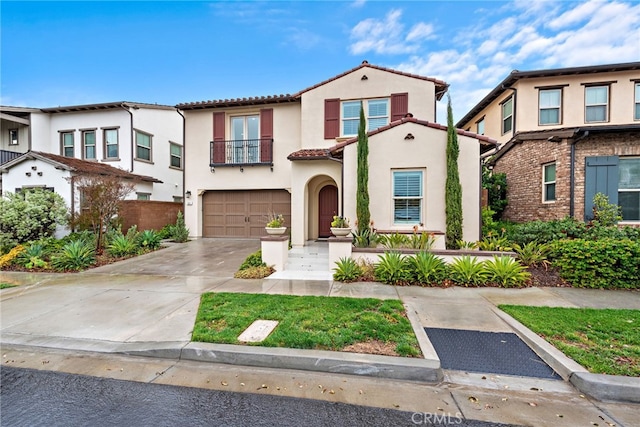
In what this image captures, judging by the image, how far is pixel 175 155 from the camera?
18906 millimetres

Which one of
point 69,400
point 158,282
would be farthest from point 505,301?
point 158,282

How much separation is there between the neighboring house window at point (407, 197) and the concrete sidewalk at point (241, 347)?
113 inches

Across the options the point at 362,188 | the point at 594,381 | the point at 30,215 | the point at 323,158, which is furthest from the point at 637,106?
the point at 30,215

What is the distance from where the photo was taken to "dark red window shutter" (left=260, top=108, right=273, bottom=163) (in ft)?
45.2

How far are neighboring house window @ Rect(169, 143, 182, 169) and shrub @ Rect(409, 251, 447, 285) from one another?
1705 centimetres

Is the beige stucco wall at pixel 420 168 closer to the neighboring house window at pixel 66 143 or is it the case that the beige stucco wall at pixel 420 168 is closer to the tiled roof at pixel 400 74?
the tiled roof at pixel 400 74

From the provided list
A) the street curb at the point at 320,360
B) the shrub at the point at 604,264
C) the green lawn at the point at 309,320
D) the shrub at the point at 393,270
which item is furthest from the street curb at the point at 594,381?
the shrub at the point at 604,264

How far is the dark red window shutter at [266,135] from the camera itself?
1379 cm

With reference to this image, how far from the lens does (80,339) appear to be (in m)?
4.23

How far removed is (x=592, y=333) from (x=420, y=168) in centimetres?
581

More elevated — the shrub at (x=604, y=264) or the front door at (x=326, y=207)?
the front door at (x=326, y=207)

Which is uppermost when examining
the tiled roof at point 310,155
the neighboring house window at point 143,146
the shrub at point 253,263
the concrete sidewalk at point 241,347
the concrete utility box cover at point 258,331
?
the neighboring house window at point 143,146

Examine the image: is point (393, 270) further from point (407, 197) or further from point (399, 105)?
point (399, 105)

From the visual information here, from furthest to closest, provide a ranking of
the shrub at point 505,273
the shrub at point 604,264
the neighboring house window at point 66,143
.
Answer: the neighboring house window at point 66,143, the shrub at point 505,273, the shrub at point 604,264
